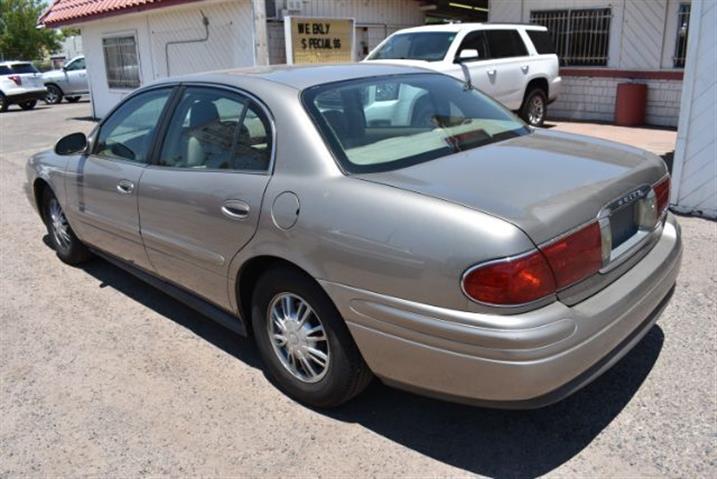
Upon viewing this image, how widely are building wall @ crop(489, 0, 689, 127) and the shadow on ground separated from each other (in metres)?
10.3

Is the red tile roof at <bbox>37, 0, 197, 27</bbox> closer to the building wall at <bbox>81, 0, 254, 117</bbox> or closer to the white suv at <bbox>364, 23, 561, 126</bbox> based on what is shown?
the building wall at <bbox>81, 0, 254, 117</bbox>

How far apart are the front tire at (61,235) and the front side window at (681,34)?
11286mm

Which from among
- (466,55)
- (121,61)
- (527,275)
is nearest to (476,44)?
(466,55)

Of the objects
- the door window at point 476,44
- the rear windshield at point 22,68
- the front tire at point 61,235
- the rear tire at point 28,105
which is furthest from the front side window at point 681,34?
the rear windshield at point 22,68

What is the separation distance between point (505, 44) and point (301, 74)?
342 inches

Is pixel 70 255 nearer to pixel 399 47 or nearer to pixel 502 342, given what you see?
pixel 502 342

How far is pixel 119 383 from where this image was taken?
12.0 ft

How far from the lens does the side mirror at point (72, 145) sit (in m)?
4.93

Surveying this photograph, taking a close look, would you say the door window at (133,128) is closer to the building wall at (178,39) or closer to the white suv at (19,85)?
the building wall at (178,39)

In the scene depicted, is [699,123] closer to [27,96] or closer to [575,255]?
[575,255]

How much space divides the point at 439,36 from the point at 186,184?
26.0ft

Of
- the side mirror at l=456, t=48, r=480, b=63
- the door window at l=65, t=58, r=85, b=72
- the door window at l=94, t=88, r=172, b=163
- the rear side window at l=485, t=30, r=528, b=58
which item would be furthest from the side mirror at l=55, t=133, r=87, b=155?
the door window at l=65, t=58, r=85, b=72

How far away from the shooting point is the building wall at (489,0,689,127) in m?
12.4

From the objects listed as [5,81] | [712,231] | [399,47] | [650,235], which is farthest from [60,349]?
[5,81]
